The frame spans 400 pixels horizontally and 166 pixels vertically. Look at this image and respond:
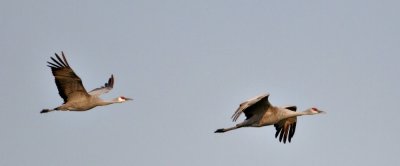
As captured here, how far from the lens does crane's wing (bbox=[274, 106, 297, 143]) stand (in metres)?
29.6

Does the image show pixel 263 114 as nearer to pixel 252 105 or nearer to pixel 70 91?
pixel 252 105

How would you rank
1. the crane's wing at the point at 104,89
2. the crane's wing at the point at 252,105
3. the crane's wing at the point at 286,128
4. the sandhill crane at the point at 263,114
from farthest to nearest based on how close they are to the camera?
1. the crane's wing at the point at 104,89
2. the crane's wing at the point at 286,128
3. the sandhill crane at the point at 263,114
4. the crane's wing at the point at 252,105

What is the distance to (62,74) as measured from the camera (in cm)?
2905

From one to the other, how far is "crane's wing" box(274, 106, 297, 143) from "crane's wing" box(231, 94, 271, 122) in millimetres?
2227

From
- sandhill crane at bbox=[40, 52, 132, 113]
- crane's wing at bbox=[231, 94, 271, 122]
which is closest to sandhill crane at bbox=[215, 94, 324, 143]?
crane's wing at bbox=[231, 94, 271, 122]

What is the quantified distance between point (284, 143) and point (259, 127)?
2.23 m

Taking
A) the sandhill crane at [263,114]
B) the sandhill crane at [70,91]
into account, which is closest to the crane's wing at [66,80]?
the sandhill crane at [70,91]

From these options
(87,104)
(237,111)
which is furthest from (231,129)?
(87,104)

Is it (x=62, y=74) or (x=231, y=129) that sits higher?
(x=62, y=74)

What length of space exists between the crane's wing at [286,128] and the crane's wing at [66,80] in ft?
20.1

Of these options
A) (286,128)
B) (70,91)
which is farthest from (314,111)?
(70,91)

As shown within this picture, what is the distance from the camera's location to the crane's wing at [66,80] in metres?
28.8

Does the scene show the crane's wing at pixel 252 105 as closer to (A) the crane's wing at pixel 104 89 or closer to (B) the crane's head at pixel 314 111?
(B) the crane's head at pixel 314 111

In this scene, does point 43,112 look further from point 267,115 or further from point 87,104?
point 267,115
